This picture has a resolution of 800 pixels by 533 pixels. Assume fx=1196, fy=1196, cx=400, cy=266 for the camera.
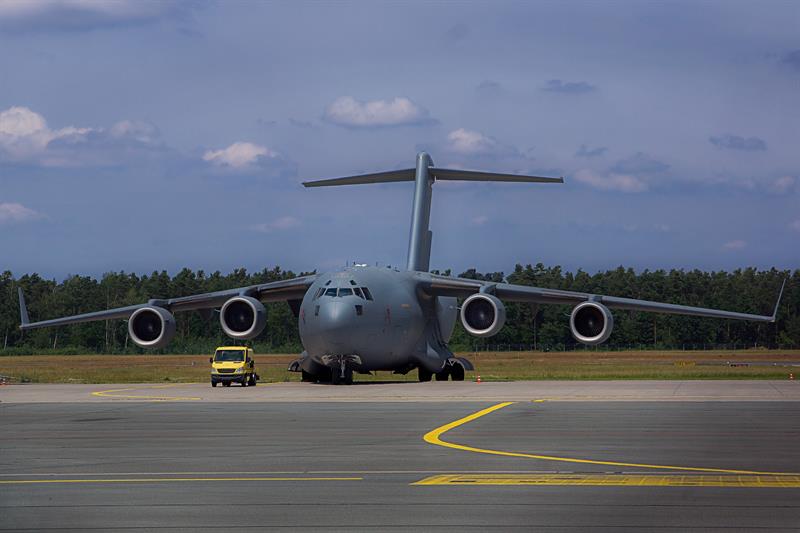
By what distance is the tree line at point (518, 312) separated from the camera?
125625 mm

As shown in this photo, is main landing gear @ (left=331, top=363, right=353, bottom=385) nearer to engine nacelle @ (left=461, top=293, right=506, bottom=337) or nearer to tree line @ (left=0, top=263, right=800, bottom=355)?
engine nacelle @ (left=461, top=293, right=506, bottom=337)

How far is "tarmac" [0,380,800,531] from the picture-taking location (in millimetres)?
10406

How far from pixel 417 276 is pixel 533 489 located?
33561 mm

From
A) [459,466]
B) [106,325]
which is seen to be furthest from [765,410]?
[106,325]

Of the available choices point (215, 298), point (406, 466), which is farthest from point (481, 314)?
point (406, 466)

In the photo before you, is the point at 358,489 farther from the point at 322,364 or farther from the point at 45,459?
the point at 322,364

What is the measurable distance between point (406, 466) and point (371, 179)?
34757 millimetres

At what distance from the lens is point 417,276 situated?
45.7m

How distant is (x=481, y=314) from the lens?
138ft

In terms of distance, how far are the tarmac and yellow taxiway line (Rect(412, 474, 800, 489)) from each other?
0.07ft

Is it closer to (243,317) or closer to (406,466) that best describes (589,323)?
(243,317)

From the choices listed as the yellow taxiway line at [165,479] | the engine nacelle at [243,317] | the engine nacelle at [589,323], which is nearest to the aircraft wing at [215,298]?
the engine nacelle at [243,317]

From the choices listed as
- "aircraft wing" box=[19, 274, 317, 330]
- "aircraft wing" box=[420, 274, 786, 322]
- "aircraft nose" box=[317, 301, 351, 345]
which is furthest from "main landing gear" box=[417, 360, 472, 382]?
"aircraft nose" box=[317, 301, 351, 345]

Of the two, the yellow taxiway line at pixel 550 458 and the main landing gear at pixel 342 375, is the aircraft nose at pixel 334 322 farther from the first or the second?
the yellow taxiway line at pixel 550 458
